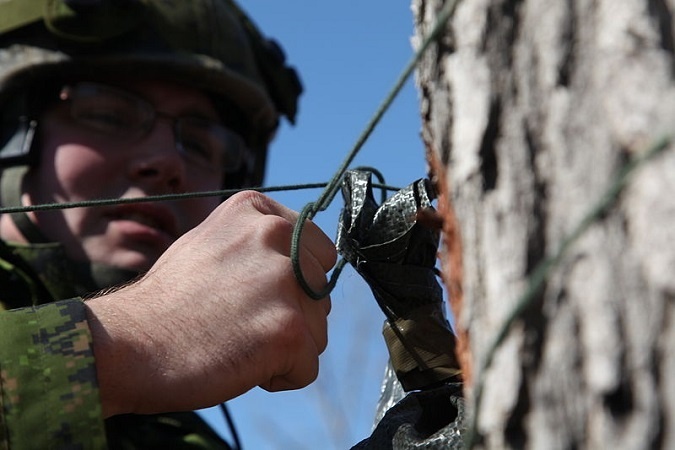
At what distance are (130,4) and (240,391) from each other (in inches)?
80.7

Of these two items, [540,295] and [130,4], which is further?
[130,4]

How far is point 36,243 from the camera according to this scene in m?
2.47

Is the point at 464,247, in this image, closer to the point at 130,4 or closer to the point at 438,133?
the point at 438,133

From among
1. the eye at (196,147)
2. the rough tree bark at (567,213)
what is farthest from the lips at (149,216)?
the rough tree bark at (567,213)

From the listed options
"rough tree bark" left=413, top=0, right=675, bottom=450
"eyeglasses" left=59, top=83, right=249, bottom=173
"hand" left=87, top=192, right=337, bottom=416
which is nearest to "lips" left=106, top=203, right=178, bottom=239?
"eyeglasses" left=59, top=83, right=249, bottom=173

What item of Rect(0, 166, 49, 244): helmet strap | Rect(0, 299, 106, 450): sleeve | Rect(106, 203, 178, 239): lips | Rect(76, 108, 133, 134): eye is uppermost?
Rect(76, 108, 133, 134): eye

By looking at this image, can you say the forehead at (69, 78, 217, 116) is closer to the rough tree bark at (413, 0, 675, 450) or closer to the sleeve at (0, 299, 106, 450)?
the sleeve at (0, 299, 106, 450)

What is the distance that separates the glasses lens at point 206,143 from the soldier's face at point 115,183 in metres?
0.02

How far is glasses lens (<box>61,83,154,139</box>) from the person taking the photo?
2.65m

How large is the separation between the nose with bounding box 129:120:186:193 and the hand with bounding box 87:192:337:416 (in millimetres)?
1199

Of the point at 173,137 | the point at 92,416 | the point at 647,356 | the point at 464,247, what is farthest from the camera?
the point at 173,137

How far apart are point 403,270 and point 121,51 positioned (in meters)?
1.86

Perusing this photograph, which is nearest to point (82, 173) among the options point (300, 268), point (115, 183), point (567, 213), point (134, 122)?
point (115, 183)

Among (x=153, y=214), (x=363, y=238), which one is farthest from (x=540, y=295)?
(x=153, y=214)
